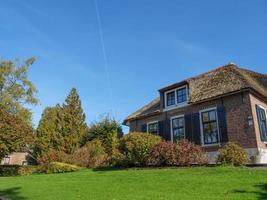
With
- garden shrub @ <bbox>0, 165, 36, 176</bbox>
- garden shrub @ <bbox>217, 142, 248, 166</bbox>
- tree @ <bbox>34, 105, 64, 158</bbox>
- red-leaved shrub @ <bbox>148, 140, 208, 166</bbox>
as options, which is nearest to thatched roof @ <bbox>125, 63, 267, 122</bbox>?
garden shrub @ <bbox>217, 142, 248, 166</bbox>

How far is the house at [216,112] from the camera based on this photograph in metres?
17.9

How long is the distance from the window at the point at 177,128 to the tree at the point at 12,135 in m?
12.6

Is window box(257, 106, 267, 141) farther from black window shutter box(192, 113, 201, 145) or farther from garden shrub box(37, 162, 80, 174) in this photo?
garden shrub box(37, 162, 80, 174)

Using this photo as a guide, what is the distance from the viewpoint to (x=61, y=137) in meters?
37.8

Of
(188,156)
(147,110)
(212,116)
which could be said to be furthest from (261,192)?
(147,110)

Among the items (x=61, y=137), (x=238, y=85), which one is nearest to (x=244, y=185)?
(x=238, y=85)

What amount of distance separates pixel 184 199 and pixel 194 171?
5549mm

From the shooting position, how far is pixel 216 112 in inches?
770

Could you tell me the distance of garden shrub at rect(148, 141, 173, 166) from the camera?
16.3m

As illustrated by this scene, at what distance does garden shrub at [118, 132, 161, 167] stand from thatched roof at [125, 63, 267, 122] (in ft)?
16.9

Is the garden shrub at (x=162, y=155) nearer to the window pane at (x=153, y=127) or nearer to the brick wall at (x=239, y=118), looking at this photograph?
→ the brick wall at (x=239, y=118)

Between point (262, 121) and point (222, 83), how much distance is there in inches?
146

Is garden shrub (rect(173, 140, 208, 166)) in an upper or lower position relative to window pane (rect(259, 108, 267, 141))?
lower

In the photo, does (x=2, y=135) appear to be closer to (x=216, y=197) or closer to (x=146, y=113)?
(x=146, y=113)
